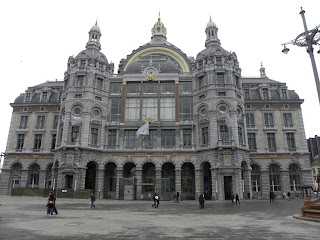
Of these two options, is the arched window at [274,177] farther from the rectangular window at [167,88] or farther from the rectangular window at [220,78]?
the rectangular window at [167,88]

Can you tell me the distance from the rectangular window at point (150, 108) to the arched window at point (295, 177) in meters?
28.7

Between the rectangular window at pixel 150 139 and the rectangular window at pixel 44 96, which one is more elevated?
the rectangular window at pixel 44 96

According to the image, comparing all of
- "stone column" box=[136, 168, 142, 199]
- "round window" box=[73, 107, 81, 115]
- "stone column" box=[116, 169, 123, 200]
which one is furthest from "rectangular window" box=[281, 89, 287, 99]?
"round window" box=[73, 107, 81, 115]

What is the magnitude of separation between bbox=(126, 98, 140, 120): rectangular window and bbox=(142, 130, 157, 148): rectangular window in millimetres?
4082

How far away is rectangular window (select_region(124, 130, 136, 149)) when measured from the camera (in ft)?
156

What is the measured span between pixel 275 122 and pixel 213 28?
24725 mm

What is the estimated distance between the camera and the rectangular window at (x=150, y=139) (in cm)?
4731

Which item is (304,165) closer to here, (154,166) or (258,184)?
(258,184)

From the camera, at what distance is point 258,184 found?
4866 centimetres

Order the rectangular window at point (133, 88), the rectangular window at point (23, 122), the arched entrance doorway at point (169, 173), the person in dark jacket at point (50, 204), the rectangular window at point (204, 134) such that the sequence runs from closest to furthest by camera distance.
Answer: the person in dark jacket at point (50, 204) < the rectangular window at point (204, 134) < the arched entrance doorway at point (169, 173) < the rectangular window at point (133, 88) < the rectangular window at point (23, 122)

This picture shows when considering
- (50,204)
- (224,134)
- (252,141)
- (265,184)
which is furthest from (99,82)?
(265,184)

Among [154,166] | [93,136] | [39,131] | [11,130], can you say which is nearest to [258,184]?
[154,166]

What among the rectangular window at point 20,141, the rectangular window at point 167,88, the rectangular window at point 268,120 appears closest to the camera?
the rectangular window at point 167,88

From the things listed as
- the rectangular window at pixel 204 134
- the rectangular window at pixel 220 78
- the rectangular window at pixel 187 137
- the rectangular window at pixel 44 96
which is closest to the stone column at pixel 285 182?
the rectangular window at pixel 204 134
